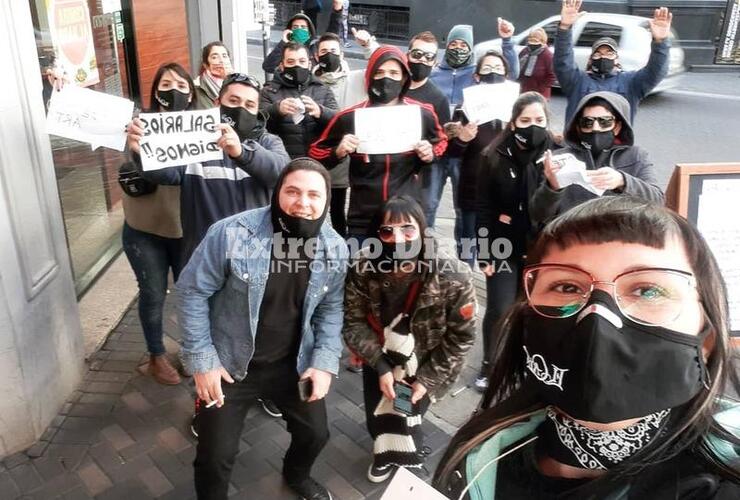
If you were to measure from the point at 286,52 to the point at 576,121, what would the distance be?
2379mm

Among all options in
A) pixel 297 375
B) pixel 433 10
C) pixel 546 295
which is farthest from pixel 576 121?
pixel 433 10

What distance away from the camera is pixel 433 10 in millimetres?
19203

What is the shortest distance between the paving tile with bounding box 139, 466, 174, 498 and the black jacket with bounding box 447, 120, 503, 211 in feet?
9.18

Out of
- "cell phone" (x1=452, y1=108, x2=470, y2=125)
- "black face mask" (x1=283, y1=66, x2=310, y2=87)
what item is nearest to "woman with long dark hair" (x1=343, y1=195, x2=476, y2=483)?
"cell phone" (x1=452, y1=108, x2=470, y2=125)

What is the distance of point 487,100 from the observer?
14.5 ft

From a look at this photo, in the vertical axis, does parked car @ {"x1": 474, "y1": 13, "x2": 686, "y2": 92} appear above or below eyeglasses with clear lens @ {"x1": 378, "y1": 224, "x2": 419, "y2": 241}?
above

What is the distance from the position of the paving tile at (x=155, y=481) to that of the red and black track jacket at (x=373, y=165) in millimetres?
1910

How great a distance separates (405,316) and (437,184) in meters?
2.11

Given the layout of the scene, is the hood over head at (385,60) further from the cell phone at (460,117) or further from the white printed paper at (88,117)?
the white printed paper at (88,117)

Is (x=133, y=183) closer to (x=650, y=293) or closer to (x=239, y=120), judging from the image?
(x=239, y=120)

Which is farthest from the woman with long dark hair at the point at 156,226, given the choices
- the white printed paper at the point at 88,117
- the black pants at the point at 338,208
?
the black pants at the point at 338,208

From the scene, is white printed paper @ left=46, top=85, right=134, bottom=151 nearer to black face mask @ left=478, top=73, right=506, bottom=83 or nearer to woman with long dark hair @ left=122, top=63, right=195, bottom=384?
woman with long dark hair @ left=122, top=63, right=195, bottom=384

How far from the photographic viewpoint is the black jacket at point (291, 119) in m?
4.52

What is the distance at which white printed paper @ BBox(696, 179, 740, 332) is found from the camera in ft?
9.81
